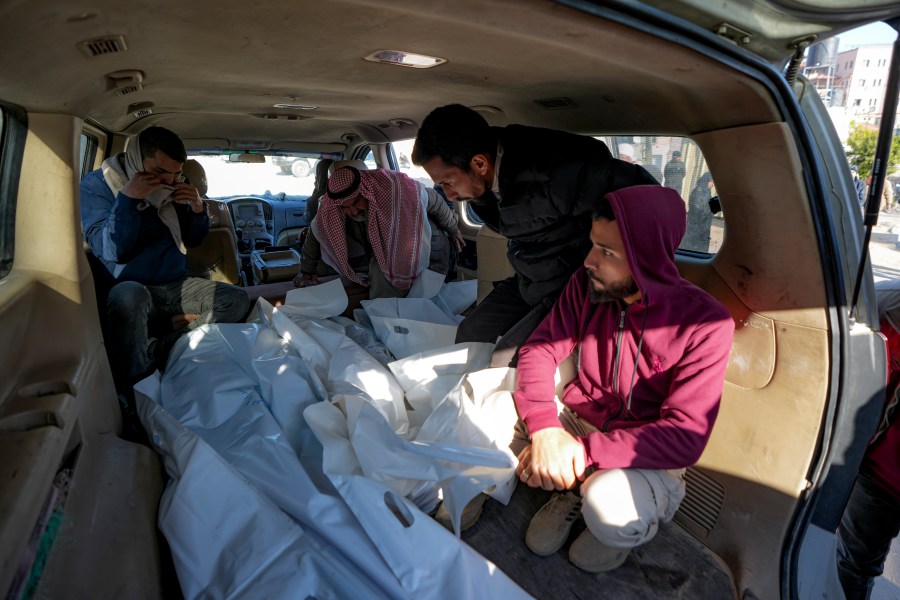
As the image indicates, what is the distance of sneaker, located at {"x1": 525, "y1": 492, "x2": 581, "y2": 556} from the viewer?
5.30 ft

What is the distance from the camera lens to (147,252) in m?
2.77

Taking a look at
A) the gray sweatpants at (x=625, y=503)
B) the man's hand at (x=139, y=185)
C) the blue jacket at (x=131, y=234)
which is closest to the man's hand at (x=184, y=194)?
the blue jacket at (x=131, y=234)

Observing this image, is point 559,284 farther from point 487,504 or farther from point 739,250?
point 487,504

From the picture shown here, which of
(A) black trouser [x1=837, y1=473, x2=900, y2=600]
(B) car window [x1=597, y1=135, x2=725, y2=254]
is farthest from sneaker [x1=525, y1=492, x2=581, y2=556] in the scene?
(B) car window [x1=597, y1=135, x2=725, y2=254]

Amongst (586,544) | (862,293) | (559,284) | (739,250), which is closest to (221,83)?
(559,284)

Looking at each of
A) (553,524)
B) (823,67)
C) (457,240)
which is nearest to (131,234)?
(457,240)

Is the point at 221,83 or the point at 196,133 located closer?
the point at 221,83

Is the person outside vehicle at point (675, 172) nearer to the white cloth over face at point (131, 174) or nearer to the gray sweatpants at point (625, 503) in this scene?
the gray sweatpants at point (625, 503)

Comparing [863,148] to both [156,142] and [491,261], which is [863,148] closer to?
[491,261]

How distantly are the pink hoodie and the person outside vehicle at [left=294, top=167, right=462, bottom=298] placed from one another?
1.90m

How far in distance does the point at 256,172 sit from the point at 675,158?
675 cm

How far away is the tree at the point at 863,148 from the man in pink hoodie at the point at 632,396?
52 cm

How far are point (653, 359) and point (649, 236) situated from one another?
384 mm

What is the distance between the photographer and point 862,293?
1443mm
